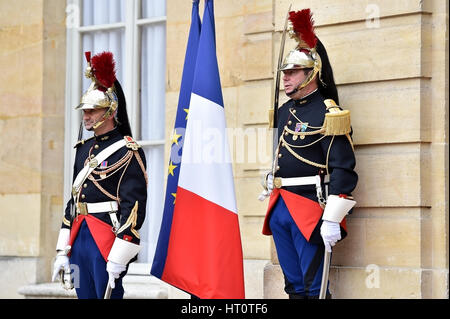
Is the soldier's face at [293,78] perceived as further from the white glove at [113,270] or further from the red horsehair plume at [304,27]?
the white glove at [113,270]

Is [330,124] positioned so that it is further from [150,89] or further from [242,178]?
[150,89]

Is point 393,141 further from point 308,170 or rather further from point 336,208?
point 336,208

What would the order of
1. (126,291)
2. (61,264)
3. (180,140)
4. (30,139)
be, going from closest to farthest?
(61,264) < (180,140) < (126,291) < (30,139)

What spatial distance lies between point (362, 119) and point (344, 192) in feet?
2.28

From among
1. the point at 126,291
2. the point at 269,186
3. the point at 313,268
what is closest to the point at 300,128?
the point at 269,186

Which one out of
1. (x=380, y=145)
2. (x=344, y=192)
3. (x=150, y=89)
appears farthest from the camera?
(x=150, y=89)

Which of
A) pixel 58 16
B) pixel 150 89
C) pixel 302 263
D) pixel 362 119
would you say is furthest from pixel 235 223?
→ pixel 58 16

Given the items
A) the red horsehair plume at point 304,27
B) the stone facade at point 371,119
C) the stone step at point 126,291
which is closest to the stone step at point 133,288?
the stone step at point 126,291

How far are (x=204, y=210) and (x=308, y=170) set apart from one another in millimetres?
795

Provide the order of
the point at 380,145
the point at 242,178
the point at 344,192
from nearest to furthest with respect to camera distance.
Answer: the point at 344,192 < the point at 380,145 < the point at 242,178

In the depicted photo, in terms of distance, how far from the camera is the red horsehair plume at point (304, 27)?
6125mm

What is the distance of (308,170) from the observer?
6062mm

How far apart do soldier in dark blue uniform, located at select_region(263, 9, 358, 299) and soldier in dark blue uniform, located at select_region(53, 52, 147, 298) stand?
84cm
